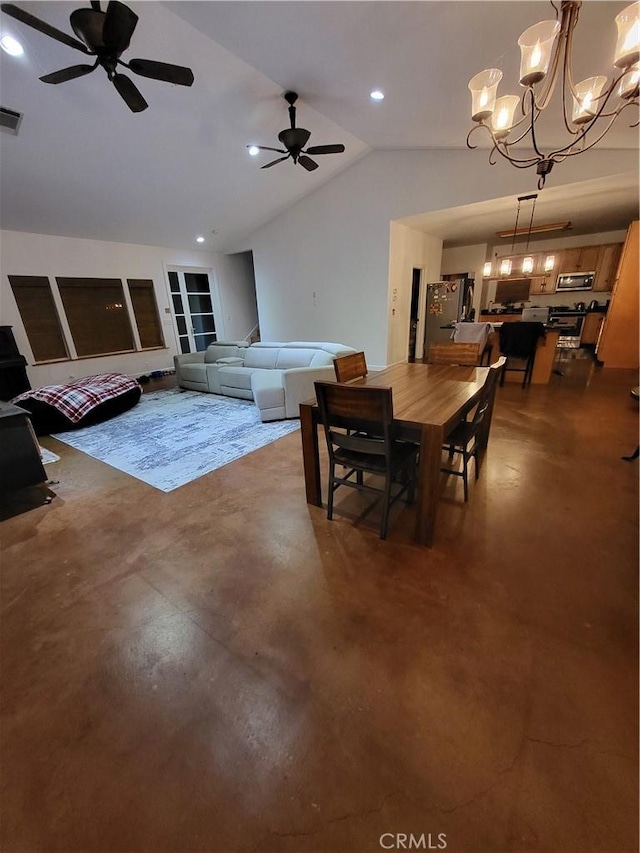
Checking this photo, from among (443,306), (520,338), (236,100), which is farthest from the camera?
(443,306)

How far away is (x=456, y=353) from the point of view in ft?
10.2

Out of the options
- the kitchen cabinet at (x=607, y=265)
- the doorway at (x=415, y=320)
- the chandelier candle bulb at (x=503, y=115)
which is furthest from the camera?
the doorway at (x=415, y=320)

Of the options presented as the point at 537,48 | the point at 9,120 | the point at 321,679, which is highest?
the point at 9,120

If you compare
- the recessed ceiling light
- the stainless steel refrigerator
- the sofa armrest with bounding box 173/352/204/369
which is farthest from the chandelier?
the sofa armrest with bounding box 173/352/204/369

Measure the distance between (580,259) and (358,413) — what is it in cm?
849

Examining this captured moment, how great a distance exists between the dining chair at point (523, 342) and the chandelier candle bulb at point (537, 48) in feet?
10.8

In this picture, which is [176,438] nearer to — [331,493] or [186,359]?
[331,493]

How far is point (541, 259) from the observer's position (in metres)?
7.46

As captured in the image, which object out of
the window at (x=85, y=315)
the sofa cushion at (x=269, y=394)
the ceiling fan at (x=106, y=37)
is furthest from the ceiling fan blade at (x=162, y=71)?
the window at (x=85, y=315)

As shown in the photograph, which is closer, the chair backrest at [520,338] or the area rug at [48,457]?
the area rug at [48,457]

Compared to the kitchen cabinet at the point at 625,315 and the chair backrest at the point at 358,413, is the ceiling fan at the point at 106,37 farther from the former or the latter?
the kitchen cabinet at the point at 625,315

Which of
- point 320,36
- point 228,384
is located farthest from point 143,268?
point 320,36

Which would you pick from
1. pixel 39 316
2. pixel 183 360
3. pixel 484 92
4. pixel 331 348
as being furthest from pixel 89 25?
pixel 39 316

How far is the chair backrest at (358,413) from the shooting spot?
1650mm
